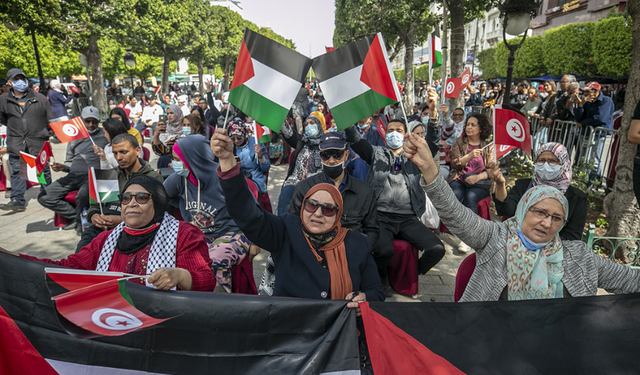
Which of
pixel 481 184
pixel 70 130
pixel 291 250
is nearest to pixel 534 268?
pixel 291 250

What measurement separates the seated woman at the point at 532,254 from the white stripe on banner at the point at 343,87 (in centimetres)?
106

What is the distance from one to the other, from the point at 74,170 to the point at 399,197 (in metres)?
4.41

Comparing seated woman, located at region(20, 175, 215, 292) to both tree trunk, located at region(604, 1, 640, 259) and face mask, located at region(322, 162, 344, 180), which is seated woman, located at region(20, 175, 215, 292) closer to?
face mask, located at region(322, 162, 344, 180)

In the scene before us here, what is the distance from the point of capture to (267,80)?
294cm

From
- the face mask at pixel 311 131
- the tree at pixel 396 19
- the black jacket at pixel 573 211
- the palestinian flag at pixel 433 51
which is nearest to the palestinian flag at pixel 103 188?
the face mask at pixel 311 131

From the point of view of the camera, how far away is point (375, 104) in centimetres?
313

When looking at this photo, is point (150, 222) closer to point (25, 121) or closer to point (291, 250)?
point (291, 250)

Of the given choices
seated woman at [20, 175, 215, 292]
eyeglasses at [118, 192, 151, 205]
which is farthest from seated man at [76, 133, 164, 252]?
eyeglasses at [118, 192, 151, 205]

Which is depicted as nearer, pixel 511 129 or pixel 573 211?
pixel 573 211

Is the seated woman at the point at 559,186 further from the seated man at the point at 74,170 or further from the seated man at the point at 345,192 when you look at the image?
the seated man at the point at 74,170

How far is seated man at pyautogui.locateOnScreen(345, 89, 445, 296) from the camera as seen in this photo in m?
4.48

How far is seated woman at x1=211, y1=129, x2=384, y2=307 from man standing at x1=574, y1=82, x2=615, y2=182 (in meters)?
6.94

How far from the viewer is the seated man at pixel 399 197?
4484 millimetres

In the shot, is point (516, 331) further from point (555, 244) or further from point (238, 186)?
point (238, 186)
